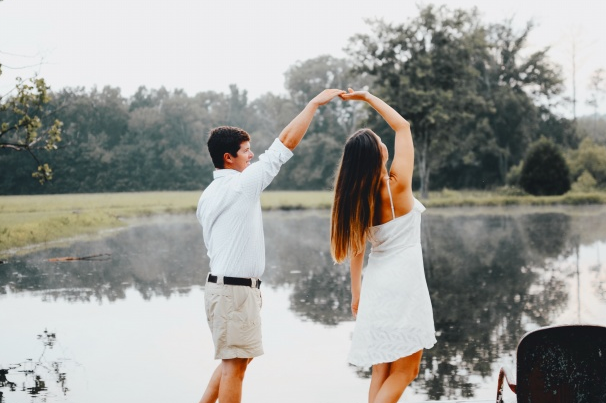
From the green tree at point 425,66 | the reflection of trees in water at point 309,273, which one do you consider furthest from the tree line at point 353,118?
the reflection of trees in water at point 309,273

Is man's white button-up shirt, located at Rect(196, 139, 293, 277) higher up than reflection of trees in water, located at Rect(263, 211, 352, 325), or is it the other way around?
man's white button-up shirt, located at Rect(196, 139, 293, 277)

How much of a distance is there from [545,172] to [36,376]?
33871 mm

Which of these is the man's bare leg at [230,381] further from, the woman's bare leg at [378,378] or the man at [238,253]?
the woman's bare leg at [378,378]

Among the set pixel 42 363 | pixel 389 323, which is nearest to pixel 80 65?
pixel 42 363

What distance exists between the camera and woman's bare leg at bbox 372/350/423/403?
3783mm

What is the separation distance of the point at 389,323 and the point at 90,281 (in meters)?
9.81

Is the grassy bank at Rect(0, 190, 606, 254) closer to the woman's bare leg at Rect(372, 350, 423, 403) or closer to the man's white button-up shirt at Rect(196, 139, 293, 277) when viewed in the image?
the man's white button-up shirt at Rect(196, 139, 293, 277)

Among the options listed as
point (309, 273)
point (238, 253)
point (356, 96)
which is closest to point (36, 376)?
point (238, 253)

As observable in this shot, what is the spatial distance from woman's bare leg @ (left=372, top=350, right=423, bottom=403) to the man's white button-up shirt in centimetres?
84

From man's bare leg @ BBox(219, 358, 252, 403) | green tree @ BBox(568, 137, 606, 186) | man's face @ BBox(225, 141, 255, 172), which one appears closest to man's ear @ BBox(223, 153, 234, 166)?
man's face @ BBox(225, 141, 255, 172)

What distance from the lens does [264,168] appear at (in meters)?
3.79

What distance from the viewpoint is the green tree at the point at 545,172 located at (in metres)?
37.1

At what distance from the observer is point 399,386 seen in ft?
12.5

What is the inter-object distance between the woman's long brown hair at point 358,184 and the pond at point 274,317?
2218 millimetres
